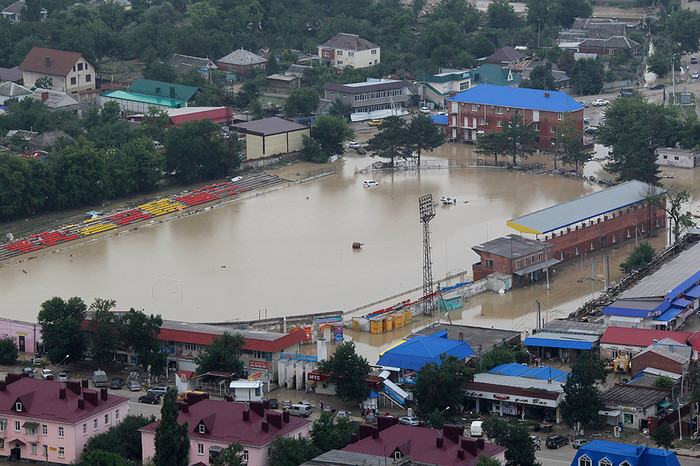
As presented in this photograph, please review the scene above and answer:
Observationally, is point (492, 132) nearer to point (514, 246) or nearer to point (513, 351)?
point (514, 246)

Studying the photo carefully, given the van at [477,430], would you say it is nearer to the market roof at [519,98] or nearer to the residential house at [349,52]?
the market roof at [519,98]

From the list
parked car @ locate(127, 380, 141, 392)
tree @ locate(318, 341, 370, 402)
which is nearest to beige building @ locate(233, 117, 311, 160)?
parked car @ locate(127, 380, 141, 392)

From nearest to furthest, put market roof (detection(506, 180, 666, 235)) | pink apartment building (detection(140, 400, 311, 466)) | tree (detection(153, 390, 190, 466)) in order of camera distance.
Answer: tree (detection(153, 390, 190, 466)) → pink apartment building (detection(140, 400, 311, 466)) → market roof (detection(506, 180, 666, 235))

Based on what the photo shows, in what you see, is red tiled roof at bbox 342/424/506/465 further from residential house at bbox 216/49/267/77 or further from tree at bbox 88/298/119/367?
residential house at bbox 216/49/267/77

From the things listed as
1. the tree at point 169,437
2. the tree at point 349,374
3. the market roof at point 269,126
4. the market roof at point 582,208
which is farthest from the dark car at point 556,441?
the market roof at point 269,126

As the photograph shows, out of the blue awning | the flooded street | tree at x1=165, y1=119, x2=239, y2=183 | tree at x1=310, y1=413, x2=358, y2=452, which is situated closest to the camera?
tree at x1=310, y1=413, x2=358, y2=452

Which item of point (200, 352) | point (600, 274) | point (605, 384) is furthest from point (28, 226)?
point (605, 384)

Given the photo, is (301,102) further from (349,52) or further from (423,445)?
(423,445)
